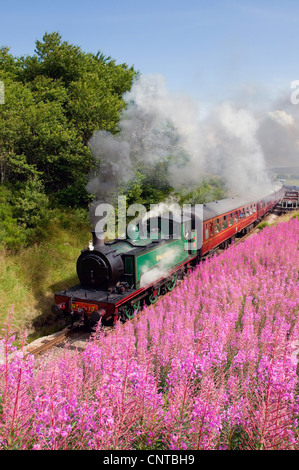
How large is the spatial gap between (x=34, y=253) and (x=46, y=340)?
5.68m

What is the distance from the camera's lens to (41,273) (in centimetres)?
1285

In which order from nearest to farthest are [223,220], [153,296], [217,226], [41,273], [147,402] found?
[147,402] < [153,296] < [41,273] < [217,226] < [223,220]

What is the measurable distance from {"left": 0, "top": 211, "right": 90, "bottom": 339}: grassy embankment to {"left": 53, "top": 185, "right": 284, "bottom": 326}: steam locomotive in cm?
169

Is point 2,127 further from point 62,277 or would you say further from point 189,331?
point 189,331

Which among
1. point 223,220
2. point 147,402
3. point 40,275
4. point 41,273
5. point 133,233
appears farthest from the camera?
point 223,220

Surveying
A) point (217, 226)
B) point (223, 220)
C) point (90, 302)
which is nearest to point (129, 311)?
point (90, 302)

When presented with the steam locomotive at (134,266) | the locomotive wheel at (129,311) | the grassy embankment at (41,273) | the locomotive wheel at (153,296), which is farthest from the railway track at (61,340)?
the locomotive wheel at (153,296)

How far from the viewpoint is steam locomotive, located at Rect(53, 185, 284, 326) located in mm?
9031

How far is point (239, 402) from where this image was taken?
11.7 feet

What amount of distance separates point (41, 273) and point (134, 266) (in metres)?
5.07

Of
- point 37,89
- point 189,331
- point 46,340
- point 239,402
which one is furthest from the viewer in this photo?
point 37,89

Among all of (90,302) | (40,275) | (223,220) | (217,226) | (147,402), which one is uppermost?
(223,220)

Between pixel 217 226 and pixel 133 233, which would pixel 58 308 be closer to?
pixel 133 233
